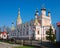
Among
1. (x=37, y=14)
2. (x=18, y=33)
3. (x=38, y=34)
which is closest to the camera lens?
(x=38, y=34)

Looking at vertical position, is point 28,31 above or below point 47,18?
below

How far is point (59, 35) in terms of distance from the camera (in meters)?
26.7

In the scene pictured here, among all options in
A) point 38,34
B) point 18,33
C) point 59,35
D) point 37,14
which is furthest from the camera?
point 18,33

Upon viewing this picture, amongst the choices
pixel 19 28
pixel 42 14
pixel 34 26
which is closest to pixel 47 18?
pixel 42 14

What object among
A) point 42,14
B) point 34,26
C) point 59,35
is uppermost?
point 42,14

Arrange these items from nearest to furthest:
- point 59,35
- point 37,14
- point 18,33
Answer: point 59,35
point 37,14
point 18,33

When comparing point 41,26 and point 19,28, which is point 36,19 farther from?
point 19,28

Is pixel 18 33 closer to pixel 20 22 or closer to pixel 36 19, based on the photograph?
pixel 20 22

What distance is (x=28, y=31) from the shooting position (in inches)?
2889

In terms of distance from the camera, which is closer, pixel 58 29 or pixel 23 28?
pixel 58 29

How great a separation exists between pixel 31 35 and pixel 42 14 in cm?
1070

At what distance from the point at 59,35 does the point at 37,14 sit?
4991 cm

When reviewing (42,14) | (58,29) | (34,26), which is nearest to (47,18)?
(42,14)

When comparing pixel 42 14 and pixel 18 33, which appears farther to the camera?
pixel 18 33
